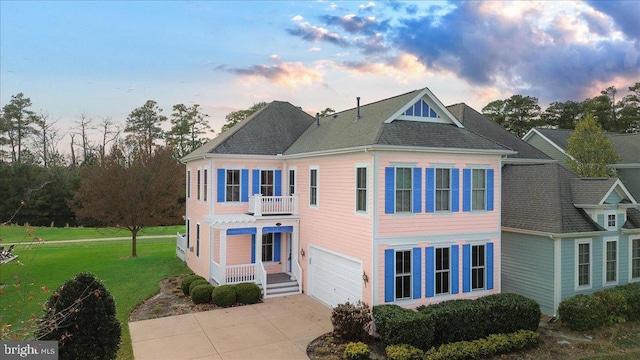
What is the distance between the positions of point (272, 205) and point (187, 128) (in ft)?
141

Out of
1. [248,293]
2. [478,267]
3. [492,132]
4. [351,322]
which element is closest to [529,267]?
[478,267]

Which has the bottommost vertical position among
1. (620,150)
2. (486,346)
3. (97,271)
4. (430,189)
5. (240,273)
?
(97,271)

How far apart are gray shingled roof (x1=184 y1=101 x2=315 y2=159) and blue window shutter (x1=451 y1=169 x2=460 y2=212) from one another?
339 inches

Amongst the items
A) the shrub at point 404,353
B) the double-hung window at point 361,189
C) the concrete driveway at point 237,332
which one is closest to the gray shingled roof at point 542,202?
the double-hung window at point 361,189

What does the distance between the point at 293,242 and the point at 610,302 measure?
481 inches

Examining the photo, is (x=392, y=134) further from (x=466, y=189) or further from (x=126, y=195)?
(x=126, y=195)

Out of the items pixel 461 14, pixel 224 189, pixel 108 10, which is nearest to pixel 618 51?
pixel 461 14

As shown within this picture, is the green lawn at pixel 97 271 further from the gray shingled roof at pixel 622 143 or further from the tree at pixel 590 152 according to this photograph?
the gray shingled roof at pixel 622 143

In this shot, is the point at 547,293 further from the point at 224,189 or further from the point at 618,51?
the point at 618,51

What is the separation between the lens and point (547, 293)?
567 inches

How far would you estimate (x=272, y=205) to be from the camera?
18.0m

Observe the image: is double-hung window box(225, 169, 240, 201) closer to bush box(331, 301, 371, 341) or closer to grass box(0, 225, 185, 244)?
bush box(331, 301, 371, 341)

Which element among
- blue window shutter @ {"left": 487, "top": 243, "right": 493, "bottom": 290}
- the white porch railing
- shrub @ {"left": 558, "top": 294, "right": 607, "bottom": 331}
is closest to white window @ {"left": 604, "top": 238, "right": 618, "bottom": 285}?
shrub @ {"left": 558, "top": 294, "right": 607, "bottom": 331}

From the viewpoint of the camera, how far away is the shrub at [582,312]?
42.7ft
